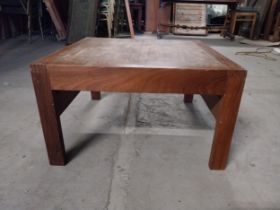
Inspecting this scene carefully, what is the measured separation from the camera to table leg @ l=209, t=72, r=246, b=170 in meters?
0.76

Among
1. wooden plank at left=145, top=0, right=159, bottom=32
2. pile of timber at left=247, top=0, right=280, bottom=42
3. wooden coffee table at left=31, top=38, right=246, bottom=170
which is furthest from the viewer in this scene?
wooden plank at left=145, top=0, right=159, bottom=32

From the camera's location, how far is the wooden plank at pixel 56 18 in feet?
10.9

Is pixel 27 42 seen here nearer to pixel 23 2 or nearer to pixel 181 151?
pixel 23 2

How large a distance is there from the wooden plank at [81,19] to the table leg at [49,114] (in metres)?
2.64

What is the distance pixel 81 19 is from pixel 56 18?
0.47 m

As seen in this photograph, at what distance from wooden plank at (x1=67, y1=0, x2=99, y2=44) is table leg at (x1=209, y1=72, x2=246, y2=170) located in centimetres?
281

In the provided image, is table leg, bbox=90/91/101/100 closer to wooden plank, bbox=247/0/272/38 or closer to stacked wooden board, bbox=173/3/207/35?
stacked wooden board, bbox=173/3/207/35

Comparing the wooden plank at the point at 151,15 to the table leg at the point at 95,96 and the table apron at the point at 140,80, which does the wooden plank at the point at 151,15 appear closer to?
the table leg at the point at 95,96

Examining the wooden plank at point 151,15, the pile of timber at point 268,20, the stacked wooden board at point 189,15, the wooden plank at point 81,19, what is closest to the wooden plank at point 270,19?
the pile of timber at point 268,20

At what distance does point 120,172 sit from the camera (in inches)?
35.3

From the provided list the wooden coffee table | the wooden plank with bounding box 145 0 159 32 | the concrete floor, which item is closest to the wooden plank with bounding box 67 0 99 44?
the wooden plank with bounding box 145 0 159 32

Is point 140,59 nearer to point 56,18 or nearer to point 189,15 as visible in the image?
point 56,18

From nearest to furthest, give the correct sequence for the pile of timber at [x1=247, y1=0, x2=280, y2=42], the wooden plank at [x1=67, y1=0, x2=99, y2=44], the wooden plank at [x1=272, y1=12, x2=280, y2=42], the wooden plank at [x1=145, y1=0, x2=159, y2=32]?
the wooden plank at [x1=67, y1=0, x2=99, y2=44] → the wooden plank at [x1=272, y1=12, x2=280, y2=42] → the pile of timber at [x1=247, y1=0, x2=280, y2=42] → the wooden plank at [x1=145, y1=0, x2=159, y2=32]

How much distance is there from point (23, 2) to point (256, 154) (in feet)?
12.6
